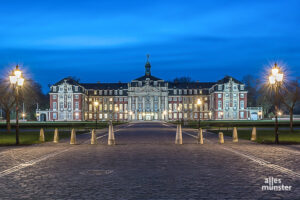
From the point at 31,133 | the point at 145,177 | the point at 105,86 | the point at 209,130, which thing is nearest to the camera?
the point at 145,177

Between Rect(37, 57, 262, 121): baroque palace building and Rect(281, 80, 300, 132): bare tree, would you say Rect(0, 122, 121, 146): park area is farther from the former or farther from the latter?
Rect(37, 57, 262, 121): baroque palace building

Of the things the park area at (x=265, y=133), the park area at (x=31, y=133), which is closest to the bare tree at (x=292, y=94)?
the park area at (x=265, y=133)

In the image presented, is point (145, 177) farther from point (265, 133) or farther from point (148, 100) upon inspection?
point (148, 100)

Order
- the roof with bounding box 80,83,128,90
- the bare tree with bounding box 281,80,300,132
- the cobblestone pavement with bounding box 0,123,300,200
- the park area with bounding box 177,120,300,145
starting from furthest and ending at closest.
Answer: the roof with bounding box 80,83,128,90, the bare tree with bounding box 281,80,300,132, the park area with bounding box 177,120,300,145, the cobblestone pavement with bounding box 0,123,300,200

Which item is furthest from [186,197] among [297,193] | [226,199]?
[297,193]

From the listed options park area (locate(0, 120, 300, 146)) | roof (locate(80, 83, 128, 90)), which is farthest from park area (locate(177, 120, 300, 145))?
roof (locate(80, 83, 128, 90))

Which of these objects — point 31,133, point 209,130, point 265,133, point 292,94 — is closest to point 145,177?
point 265,133

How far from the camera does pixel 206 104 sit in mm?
135000

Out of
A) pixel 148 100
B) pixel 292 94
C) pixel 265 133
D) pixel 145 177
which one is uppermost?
pixel 148 100

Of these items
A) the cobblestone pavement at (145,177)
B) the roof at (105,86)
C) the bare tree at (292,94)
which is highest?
the roof at (105,86)

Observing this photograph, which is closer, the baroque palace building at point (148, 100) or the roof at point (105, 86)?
the baroque palace building at point (148, 100)

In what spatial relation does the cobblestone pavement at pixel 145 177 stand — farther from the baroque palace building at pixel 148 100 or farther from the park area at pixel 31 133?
the baroque palace building at pixel 148 100

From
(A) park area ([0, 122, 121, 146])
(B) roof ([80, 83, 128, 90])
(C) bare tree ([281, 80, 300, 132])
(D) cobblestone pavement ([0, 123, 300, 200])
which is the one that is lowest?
(A) park area ([0, 122, 121, 146])

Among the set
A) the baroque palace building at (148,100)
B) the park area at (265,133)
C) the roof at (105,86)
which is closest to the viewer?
the park area at (265,133)
